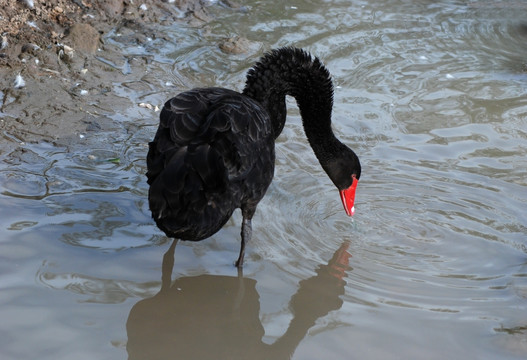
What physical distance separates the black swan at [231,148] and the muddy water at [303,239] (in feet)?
1.16

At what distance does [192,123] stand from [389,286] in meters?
1.53

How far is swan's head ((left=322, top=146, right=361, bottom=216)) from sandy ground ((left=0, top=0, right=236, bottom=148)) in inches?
78.8

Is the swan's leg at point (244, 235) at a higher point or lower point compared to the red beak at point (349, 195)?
lower

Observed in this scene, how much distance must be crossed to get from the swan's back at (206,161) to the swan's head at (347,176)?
0.69 metres

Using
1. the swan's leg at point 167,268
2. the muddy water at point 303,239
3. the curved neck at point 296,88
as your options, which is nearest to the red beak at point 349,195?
the muddy water at point 303,239

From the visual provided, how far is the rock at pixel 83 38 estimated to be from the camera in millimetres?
6442

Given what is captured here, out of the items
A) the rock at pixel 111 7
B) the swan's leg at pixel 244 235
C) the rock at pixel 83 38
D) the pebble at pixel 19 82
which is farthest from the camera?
the rock at pixel 111 7

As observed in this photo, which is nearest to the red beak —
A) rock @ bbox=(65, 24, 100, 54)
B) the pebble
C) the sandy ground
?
the sandy ground

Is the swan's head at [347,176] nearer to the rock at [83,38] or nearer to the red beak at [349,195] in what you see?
the red beak at [349,195]

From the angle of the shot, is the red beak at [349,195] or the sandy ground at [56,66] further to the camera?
the sandy ground at [56,66]

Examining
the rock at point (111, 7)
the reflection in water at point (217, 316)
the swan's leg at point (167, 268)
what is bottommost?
the reflection in water at point (217, 316)

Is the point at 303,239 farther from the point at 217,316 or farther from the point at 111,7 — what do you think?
the point at 111,7

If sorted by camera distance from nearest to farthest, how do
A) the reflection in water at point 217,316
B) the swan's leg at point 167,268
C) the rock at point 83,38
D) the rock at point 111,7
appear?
the reflection in water at point 217,316 → the swan's leg at point 167,268 → the rock at point 83,38 → the rock at point 111,7

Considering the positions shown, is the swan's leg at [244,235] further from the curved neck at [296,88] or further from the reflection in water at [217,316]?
the curved neck at [296,88]
